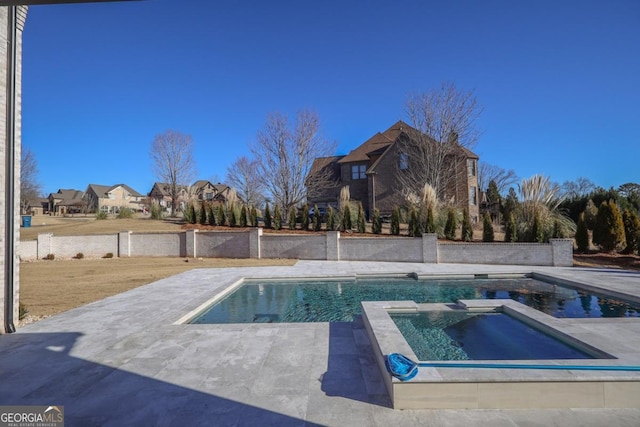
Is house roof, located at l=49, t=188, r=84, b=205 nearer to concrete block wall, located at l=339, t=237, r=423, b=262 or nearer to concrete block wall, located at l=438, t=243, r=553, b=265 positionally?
concrete block wall, located at l=339, t=237, r=423, b=262

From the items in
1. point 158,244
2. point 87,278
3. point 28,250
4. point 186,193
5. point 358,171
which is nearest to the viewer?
point 87,278

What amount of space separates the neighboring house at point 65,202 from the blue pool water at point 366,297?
6075 cm

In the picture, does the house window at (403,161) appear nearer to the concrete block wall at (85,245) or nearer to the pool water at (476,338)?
the pool water at (476,338)

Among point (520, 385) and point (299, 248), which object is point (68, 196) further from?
point (520, 385)

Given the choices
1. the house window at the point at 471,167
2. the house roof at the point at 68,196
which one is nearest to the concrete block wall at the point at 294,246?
the house window at the point at 471,167

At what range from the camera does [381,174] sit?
24016 millimetres

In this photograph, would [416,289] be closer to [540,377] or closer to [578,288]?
[578,288]

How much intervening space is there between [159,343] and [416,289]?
7180 mm

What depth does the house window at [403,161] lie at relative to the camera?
896 inches

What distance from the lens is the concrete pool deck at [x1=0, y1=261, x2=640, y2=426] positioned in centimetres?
275

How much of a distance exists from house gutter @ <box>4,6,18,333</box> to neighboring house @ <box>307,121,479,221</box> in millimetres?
19264

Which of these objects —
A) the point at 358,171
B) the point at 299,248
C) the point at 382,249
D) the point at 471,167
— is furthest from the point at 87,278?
the point at 471,167

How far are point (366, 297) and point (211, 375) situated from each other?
18.1ft

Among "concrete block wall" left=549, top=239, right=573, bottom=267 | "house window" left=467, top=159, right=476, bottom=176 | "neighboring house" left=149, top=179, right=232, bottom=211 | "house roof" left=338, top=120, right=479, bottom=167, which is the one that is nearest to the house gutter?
"concrete block wall" left=549, top=239, right=573, bottom=267
